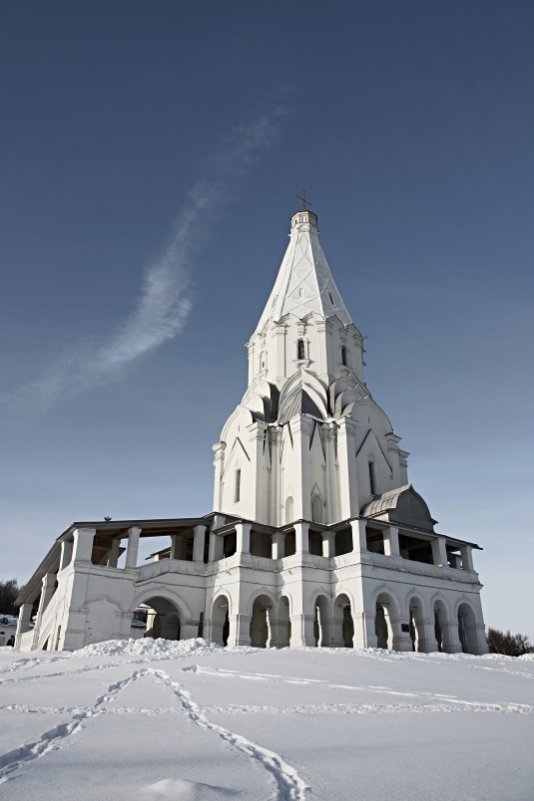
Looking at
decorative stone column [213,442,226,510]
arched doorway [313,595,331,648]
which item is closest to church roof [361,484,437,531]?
arched doorway [313,595,331,648]

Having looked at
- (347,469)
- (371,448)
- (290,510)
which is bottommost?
(290,510)

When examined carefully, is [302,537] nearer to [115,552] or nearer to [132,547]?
[132,547]

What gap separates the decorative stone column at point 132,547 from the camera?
26.6 m

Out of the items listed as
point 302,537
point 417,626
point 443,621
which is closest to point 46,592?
point 302,537

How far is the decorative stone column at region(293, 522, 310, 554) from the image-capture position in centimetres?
2786

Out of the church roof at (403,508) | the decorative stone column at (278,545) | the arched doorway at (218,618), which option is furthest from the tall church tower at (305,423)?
the arched doorway at (218,618)

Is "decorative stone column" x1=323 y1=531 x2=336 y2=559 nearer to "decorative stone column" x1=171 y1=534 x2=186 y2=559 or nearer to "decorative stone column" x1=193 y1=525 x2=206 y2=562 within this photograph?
"decorative stone column" x1=193 y1=525 x2=206 y2=562

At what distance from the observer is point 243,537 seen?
1110 inches

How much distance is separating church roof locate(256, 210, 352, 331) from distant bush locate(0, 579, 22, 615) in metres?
61.7

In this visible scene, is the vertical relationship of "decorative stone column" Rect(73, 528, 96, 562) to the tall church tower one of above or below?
→ below

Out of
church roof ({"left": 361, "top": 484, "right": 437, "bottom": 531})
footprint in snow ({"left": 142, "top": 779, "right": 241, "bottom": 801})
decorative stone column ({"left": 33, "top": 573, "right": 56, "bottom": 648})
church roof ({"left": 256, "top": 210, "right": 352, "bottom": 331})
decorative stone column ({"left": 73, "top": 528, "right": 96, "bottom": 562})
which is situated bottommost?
footprint in snow ({"left": 142, "top": 779, "right": 241, "bottom": 801})

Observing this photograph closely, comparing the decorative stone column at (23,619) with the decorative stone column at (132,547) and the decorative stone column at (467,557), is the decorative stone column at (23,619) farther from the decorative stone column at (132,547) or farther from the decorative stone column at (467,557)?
the decorative stone column at (467,557)

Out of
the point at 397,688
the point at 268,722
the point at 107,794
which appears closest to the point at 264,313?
the point at 397,688

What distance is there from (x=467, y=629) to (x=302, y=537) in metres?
10.3
